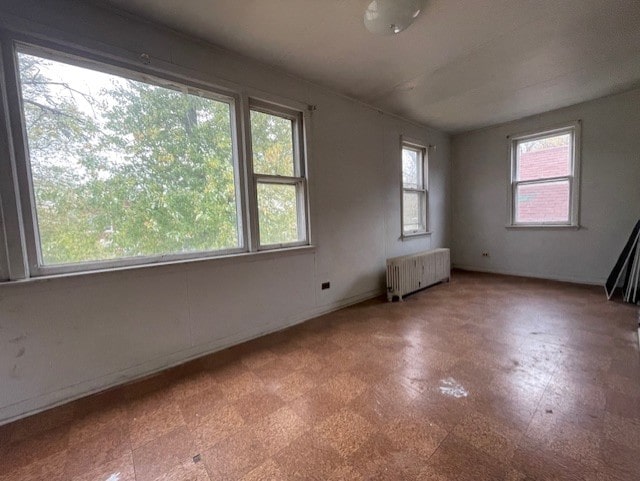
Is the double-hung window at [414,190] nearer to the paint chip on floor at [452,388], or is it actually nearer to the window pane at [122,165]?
the paint chip on floor at [452,388]

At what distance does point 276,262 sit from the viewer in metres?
2.88

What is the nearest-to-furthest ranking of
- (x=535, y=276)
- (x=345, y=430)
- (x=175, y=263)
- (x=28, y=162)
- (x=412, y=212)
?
1. (x=345, y=430)
2. (x=28, y=162)
3. (x=175, y=263)
4. (x=535, y=276)
5. (x=412, y=212)

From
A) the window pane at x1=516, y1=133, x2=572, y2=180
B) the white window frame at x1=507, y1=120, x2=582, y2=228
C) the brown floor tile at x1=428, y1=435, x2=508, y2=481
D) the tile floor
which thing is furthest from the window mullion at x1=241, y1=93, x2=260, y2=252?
the window pane at x1=516, y1=133, x2=572, y2=180

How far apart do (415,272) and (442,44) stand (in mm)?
2749

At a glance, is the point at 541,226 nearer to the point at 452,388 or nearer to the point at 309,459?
the point at 452,388

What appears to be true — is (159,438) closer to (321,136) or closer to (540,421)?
(540,421)

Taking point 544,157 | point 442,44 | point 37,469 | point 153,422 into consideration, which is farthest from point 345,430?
point 544,157

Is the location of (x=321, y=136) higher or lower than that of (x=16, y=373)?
higher

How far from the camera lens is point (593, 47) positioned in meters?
2.56

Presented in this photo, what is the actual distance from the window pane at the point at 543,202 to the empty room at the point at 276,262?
51 cm

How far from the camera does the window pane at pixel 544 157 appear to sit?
13.8 feet

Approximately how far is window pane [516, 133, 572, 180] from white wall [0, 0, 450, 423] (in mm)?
2418

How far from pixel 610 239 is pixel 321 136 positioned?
445 centimetres

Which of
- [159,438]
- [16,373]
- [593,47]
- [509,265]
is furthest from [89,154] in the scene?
[509,265]
